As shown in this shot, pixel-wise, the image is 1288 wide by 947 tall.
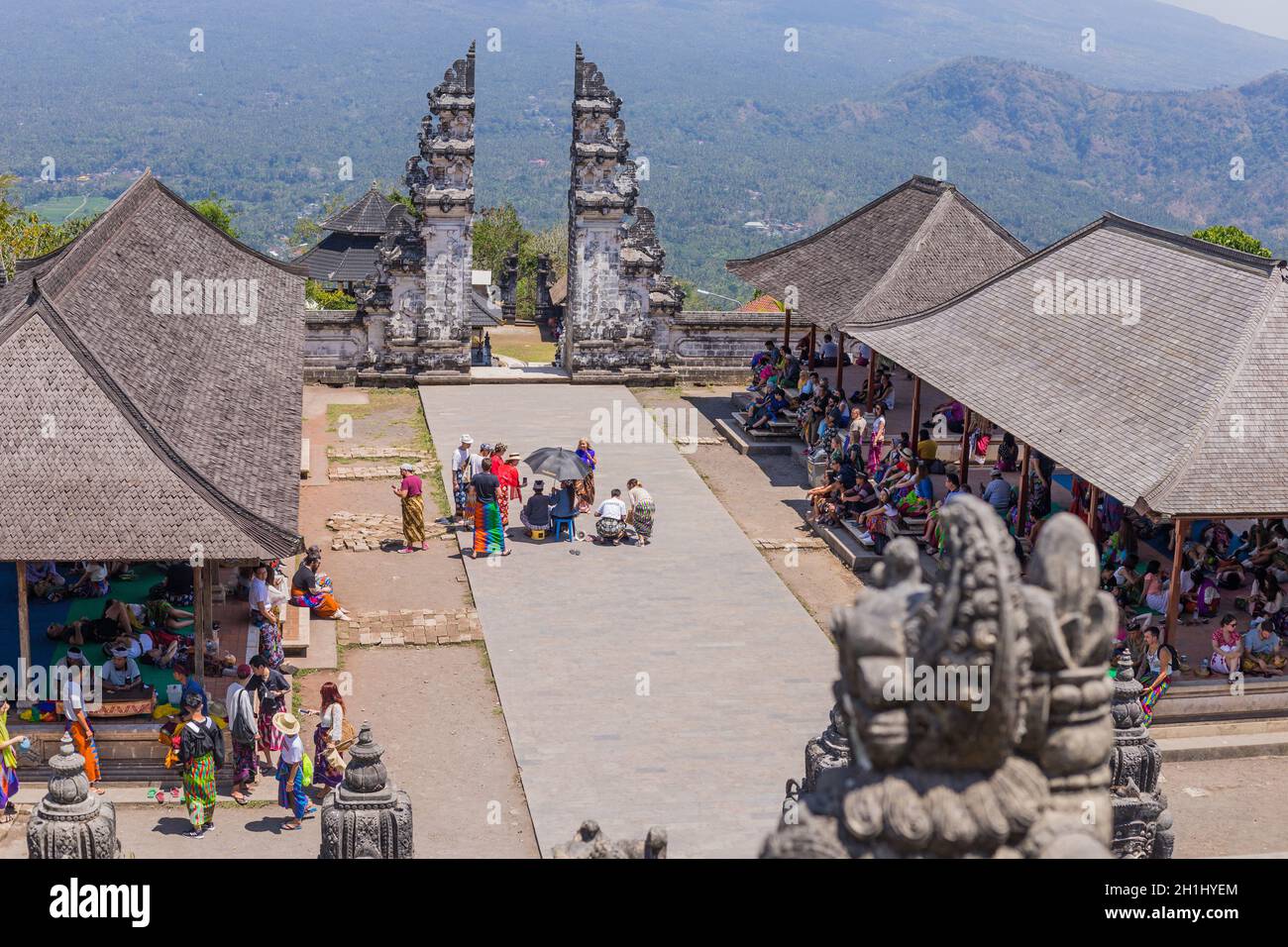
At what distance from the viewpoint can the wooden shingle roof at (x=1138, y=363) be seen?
61.9ft

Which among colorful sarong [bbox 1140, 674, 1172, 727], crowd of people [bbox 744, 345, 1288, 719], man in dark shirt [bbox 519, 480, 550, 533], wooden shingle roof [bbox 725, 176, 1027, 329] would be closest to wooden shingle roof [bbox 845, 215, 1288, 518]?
crowd of people [bbox 744, 345, 1288, 719]

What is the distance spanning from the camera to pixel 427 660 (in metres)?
20.5

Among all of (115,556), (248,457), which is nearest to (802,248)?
(248,457)

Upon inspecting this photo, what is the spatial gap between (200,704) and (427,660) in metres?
4.62

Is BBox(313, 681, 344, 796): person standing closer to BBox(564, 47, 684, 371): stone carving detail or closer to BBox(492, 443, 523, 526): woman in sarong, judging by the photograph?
BBox(492, 443, 523, 526): woman in sarong

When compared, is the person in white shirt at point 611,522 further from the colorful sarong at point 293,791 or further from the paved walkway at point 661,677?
the colorful sarong at point 293,791

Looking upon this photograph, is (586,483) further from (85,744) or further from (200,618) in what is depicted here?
(85,744)

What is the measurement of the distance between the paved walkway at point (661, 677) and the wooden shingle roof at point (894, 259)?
4.85 meters

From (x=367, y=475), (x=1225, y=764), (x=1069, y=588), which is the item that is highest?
(x=1069, y=588)

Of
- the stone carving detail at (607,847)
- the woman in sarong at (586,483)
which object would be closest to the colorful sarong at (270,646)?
the woman in sarong at (586,483)

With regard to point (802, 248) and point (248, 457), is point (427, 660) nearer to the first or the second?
point (248, 457)

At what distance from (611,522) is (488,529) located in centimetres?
191

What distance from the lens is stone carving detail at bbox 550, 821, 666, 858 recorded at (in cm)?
1009

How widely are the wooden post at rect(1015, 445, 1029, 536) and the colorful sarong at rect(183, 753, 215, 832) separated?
11.9 metres
